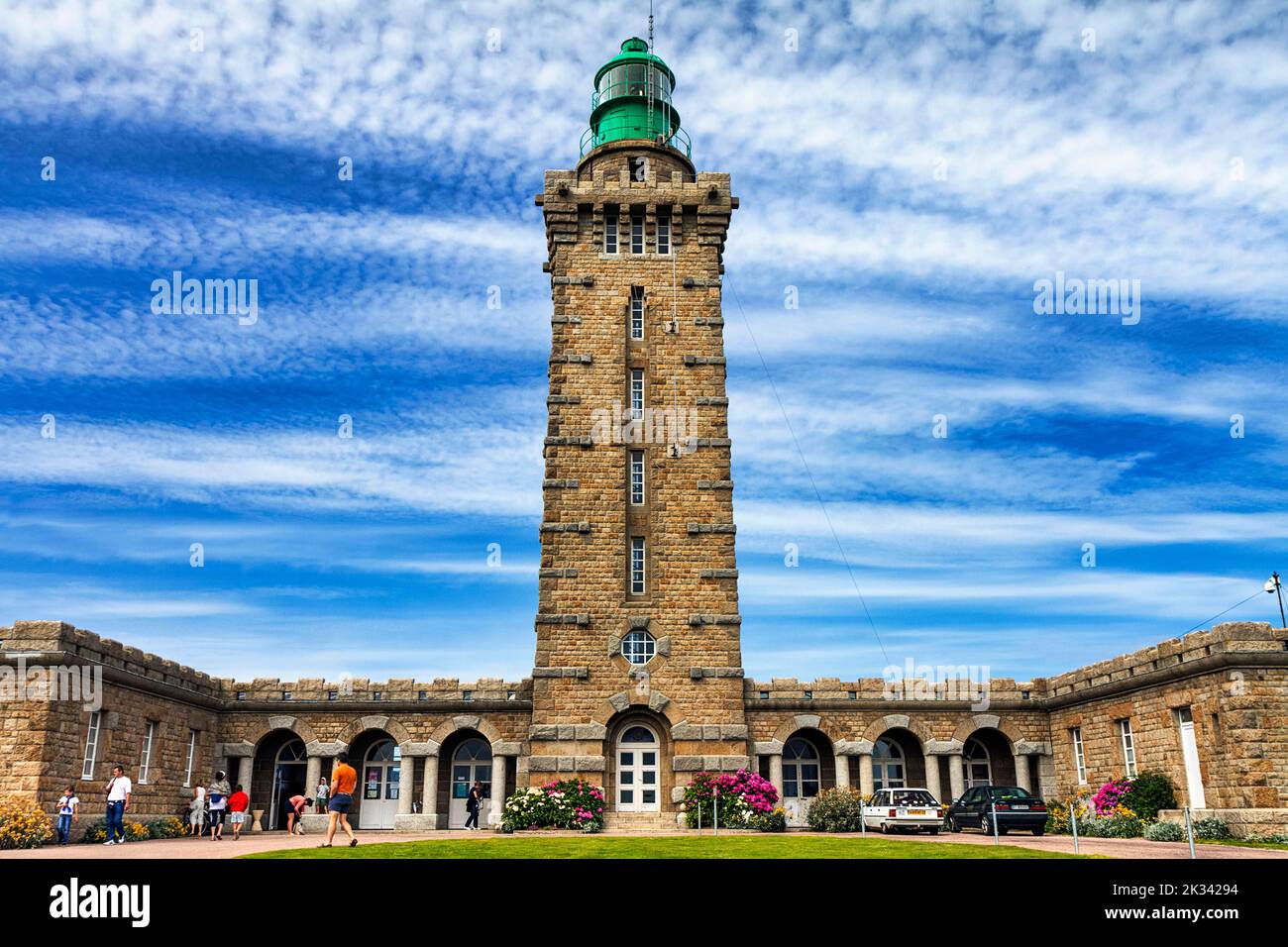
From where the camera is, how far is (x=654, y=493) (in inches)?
1121

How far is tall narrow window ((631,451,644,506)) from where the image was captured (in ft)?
93.8

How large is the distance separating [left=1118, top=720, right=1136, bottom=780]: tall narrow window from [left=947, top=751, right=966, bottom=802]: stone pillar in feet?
16.4

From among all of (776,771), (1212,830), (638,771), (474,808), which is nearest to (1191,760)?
(1212,830)

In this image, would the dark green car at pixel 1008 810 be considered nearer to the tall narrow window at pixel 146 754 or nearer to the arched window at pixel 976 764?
the arched window at pixel 976 764

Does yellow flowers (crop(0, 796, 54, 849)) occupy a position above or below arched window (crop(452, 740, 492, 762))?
below

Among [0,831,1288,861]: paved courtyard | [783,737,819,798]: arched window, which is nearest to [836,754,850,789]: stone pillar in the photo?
[783,737,819,798]: arched window

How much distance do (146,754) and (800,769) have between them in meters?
18.6

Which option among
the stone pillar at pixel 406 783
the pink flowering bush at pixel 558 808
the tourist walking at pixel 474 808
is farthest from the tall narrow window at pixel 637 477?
the stone pillar at pixel 406 783

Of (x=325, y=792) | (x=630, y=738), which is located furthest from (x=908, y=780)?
(x=325, y=792)

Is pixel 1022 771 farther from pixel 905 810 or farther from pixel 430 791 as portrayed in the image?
pixel 430 791

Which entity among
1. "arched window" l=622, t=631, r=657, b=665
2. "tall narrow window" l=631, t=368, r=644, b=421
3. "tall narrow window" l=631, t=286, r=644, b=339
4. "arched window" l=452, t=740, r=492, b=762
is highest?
"tall narrow window" l=631, t=286, r=644, b=339

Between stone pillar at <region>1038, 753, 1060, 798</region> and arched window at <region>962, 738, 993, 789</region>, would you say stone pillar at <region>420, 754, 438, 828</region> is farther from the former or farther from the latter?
stone pillar at <region>1038, 753, 1060, 798</region>
